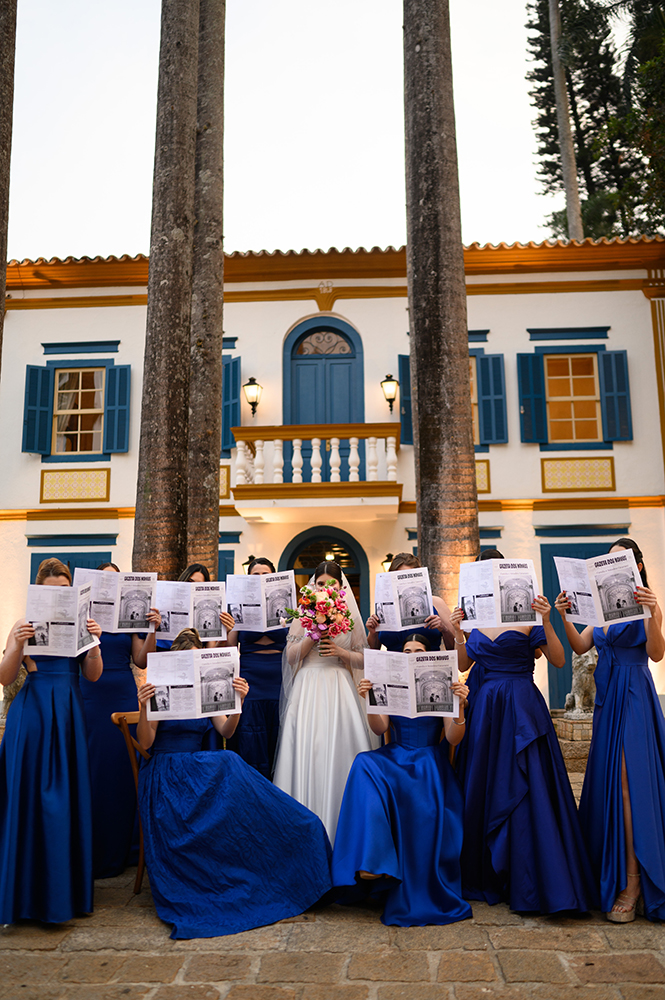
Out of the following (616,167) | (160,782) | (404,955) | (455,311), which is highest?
(616,167)

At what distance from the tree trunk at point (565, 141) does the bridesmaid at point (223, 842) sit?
14649 millimetres

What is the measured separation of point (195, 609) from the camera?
15.8 feet

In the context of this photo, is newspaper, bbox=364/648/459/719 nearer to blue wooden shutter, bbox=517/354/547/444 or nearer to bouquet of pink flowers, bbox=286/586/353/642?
bouquet of pink flowers, bbox=286/586/353/642

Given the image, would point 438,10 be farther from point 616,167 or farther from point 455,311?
point 616,167

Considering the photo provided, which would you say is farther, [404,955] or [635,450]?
[635,450]

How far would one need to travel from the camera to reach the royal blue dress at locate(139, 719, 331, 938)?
12.8 feet

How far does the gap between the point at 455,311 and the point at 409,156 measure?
131 centimetres

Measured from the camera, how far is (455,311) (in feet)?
19.0

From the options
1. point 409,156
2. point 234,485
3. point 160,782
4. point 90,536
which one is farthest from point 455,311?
point 90,536

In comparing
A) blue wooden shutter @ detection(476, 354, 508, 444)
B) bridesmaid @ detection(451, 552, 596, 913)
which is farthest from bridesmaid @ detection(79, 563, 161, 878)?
blue wooden shutter @ detection(476, 354, 508, 444)

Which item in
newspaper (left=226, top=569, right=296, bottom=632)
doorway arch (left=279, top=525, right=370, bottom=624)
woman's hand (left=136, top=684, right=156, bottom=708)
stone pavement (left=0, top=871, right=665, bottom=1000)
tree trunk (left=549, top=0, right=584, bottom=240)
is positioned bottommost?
stone pavement (left=0, top=871, right=665, bottom=1000)

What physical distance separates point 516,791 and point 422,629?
3.30 ft

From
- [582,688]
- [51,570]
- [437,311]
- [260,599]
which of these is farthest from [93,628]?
[582,688]

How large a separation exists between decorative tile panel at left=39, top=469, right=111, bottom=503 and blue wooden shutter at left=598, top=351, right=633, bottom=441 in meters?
7.47
